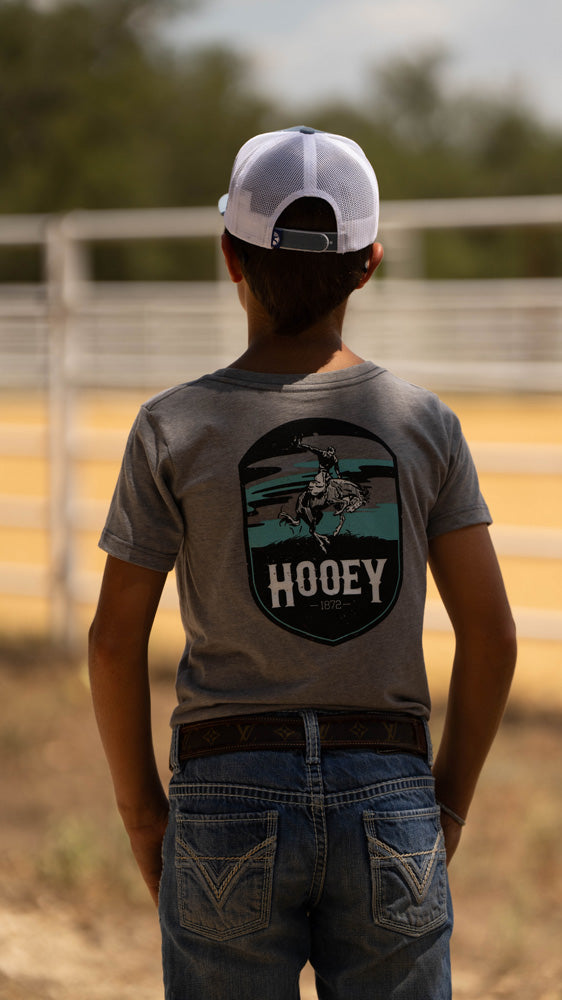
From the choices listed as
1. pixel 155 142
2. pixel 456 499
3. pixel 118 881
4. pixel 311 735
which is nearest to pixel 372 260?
pixel 456 499

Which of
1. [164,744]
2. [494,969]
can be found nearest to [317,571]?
[494,969]

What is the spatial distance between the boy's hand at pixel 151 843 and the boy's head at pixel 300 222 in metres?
0.68

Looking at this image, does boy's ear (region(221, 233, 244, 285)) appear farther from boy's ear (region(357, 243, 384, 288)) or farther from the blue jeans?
the blue jeans

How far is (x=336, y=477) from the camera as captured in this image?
137 centimetres

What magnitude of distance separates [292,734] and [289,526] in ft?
0.81

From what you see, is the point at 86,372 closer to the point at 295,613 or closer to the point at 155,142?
the point at 295,613

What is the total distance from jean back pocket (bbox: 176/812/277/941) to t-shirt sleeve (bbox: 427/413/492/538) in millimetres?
429

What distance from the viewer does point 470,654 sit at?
1492 millimetres

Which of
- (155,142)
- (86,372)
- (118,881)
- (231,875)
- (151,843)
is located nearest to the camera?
(231,875)

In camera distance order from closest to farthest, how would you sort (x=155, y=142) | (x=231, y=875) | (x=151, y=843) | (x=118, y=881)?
(x=231, y=875) → (x=151, y=843) → (x=118, y=881) → (x=155, y=142)

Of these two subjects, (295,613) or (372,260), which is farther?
(372,260)

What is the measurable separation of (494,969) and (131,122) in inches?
Answer: 1405

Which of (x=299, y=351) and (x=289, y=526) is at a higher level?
(x=299, y=351)

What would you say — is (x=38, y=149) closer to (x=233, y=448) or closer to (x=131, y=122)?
(x=131, y=122)
